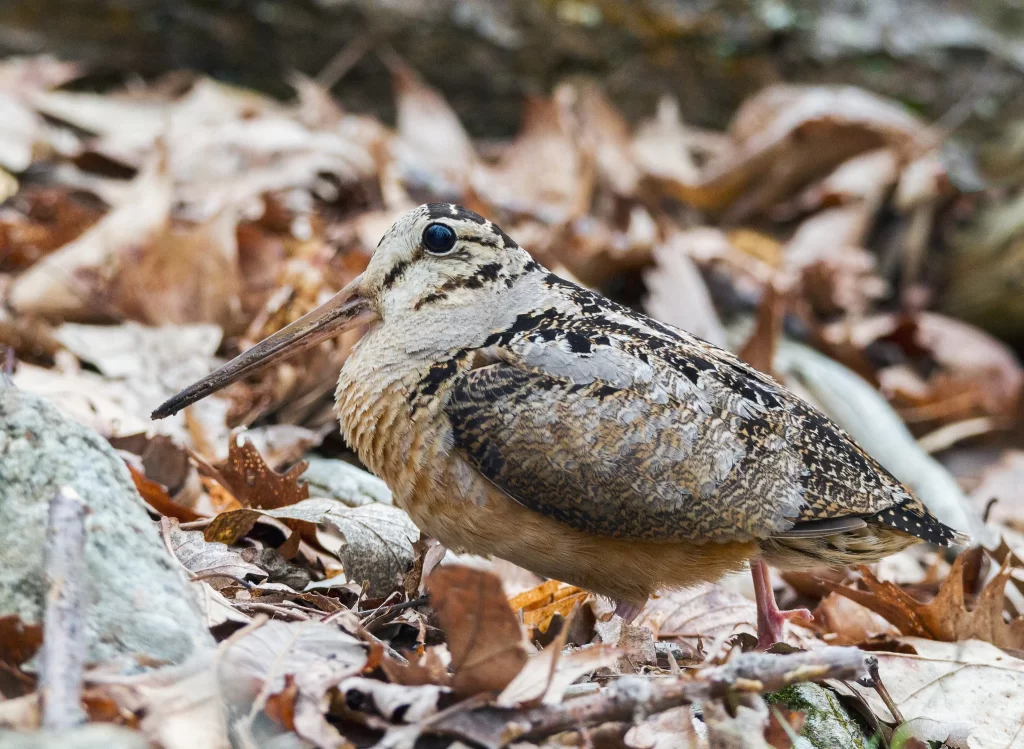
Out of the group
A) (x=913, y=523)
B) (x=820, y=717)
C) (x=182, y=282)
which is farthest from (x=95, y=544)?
(x=182, y=282)

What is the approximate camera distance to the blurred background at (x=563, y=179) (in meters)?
5.44

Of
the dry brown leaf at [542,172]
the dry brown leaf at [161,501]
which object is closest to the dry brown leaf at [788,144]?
the dry brown leaf at [542,172]

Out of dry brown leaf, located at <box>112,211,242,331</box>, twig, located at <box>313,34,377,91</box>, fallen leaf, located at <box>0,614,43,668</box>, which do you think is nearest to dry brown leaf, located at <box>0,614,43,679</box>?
fallen leaf, located at <box>0,614,43,668</box>

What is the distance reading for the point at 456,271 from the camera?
3.89 metres

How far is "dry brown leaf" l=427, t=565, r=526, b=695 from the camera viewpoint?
2.62 m

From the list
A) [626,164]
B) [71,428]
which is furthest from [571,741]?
[626,164]

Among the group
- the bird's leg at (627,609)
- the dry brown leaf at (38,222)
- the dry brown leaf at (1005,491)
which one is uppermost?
the dry brown leaf at (38,222)

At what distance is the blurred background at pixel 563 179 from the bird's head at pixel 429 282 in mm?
856

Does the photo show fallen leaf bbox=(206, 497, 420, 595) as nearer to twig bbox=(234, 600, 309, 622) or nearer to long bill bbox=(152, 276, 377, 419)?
twig bbox=(234, 600, 309, 622)

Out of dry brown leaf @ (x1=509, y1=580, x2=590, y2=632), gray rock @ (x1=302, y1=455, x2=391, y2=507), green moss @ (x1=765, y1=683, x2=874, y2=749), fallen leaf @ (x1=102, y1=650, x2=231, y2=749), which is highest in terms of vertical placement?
fallen leaf @ (x1=102, y1=650, x2=231, y2=749)

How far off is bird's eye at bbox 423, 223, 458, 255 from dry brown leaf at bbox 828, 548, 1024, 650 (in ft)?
5.89

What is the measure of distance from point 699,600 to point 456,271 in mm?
1540

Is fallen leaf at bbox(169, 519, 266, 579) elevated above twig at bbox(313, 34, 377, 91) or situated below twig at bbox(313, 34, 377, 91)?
below

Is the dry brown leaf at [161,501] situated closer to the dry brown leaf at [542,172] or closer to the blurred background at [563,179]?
the blurred background at [563,179]
